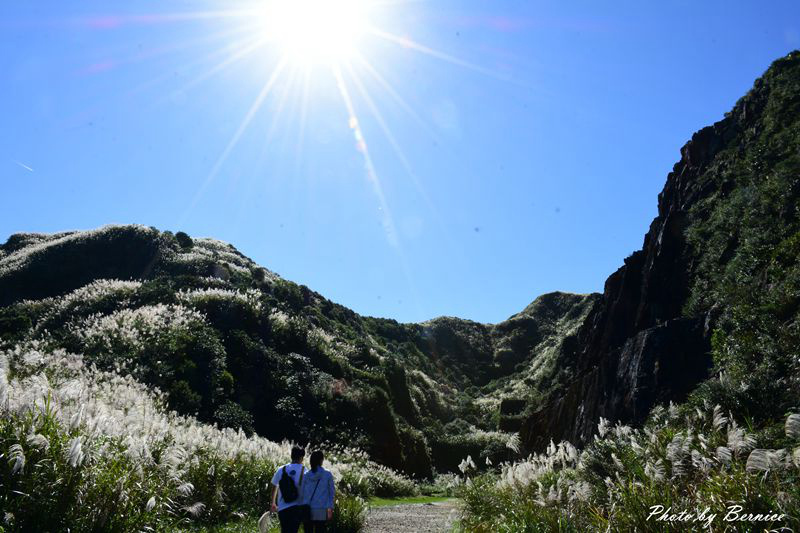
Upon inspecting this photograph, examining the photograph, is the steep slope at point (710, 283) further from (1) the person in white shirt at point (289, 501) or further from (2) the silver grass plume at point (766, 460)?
(1) the person in white shirt at point (289, 501)

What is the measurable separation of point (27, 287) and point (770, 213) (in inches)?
2163

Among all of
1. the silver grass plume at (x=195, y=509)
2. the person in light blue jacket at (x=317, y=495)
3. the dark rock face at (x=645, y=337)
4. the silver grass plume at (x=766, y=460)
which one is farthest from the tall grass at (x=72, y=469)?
the dark rock face at (x=645, y=337)

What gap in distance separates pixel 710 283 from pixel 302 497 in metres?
21.6

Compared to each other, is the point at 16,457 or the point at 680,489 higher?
the point at 16,457

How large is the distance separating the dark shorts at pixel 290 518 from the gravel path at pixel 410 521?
4.17 metres

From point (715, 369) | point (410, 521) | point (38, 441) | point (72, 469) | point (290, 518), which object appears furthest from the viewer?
point (715, 369)

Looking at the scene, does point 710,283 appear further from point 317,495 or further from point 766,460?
point 317,495

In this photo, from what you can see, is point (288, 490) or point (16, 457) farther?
point (288, 490)

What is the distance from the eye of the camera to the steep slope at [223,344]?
2369 cm

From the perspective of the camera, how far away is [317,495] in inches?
276

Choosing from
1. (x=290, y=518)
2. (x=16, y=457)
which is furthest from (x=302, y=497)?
(x=16, y=457)

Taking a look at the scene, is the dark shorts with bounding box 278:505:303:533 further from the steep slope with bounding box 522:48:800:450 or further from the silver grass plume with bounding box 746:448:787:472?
the steep slope with bounding box 522:48:800:450

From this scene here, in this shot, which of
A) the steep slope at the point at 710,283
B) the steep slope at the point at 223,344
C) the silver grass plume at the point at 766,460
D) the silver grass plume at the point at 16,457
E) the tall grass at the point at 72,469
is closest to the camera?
the silver grass plume at the point at 766,460

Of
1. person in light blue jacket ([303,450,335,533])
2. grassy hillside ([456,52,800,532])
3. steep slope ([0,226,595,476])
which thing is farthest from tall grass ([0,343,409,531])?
steep slope ([0,226,595,476])
